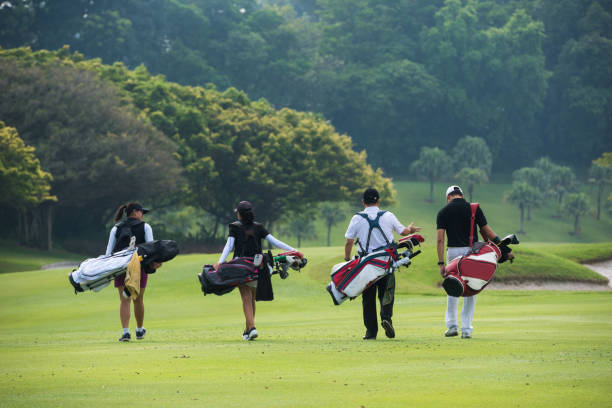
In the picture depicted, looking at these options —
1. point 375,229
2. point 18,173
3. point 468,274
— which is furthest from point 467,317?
point 18,173

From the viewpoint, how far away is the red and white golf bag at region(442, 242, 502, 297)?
1298cm

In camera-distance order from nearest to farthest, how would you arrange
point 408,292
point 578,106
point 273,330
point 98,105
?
point 273,330 → point 408,292 → point 98,105 → point 578,106

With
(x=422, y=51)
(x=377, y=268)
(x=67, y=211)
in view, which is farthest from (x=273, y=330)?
(x=422, y=51)

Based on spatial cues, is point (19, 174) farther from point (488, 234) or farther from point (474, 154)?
point (474, 154)

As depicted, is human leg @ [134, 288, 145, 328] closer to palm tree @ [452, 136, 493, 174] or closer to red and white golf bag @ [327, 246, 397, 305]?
red and white golf bag @ [327, 246, 397, 305]

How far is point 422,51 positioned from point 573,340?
11527 centimetres

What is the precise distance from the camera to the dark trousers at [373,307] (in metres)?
13.3

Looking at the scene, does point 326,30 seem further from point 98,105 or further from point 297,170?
point 98,105

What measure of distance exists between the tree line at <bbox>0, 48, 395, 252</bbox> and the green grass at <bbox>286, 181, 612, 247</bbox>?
22.4m

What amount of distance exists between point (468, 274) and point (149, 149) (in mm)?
46633

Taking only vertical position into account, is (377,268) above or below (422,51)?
below

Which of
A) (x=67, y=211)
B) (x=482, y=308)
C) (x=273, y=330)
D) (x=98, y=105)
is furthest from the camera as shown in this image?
(x=67, y=211)

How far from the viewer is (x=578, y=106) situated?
122625 millimetres

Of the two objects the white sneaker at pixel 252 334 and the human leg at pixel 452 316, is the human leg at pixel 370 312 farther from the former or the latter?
the white sneaker at pixel 252 334
